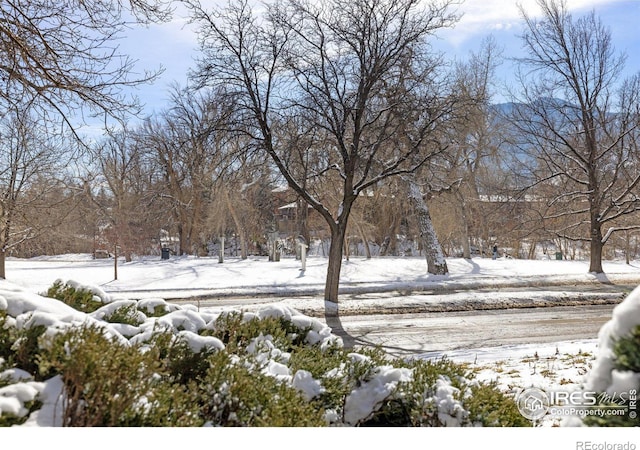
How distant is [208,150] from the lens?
45.2ft

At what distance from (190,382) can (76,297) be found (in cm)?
218

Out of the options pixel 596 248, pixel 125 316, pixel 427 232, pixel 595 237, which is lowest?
→ pixel 125 316

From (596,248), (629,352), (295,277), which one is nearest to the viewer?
(629,352)

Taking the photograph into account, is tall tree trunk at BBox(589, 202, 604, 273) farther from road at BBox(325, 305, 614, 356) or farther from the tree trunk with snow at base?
road at BBox(325, 305, 614, 356)

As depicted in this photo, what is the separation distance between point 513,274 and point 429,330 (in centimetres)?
992

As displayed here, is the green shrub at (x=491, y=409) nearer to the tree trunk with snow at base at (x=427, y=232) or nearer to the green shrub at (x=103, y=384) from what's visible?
the green shrub at (x=103, y=384)

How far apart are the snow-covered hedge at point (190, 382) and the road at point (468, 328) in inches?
160

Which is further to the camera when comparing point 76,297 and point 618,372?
point 76,297

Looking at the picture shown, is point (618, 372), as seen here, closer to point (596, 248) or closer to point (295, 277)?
point (295, 277)

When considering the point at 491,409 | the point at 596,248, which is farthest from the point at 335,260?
the point at 596,248

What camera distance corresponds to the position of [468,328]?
9.77 m

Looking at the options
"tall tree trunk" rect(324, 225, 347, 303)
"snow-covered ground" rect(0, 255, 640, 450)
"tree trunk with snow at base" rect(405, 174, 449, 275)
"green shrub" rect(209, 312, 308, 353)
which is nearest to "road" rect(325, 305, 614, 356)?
"tall tree trunk" rect(324, 225, 347, 303)

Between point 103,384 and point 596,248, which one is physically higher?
point 596,248

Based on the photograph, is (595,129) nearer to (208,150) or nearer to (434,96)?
(434,96)
